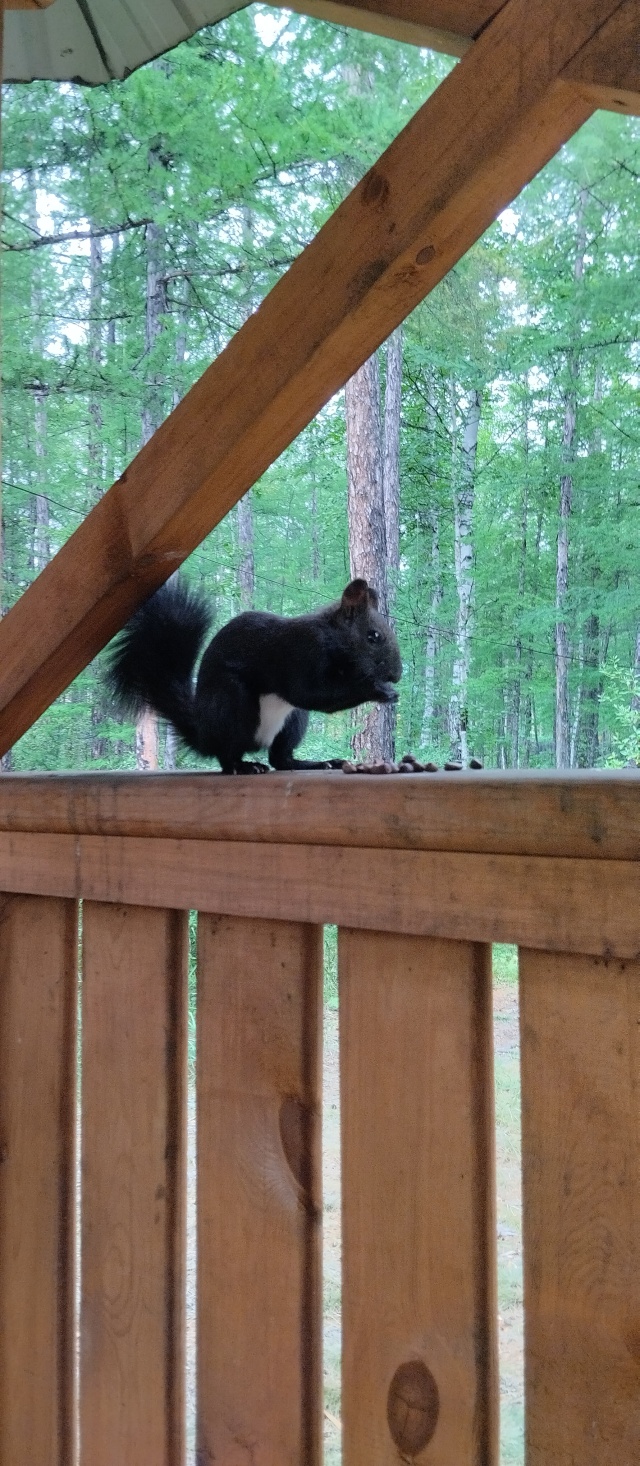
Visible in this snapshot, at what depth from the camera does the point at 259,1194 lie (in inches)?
29.1

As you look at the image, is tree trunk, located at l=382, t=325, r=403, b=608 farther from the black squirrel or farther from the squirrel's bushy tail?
the squirrel's bushy tail

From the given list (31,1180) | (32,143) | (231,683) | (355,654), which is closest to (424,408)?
(355,654)

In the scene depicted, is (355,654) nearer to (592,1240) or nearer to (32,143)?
(592,1240)

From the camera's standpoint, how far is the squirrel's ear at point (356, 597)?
1296 millimetres

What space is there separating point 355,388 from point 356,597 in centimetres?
98

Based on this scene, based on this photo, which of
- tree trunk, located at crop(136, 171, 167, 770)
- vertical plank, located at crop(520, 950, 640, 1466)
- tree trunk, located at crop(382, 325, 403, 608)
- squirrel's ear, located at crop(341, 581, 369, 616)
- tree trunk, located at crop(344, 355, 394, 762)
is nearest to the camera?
vertical plank, located at crop(520, 950, 640, 1466)

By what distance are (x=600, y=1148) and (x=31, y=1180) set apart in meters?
0.54

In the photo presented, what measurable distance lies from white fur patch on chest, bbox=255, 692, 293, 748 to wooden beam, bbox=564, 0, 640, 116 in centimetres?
74

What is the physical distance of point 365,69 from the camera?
2465mm

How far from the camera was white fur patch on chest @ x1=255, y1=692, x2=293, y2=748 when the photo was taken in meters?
1.27

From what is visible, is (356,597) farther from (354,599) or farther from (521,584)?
(521,584)

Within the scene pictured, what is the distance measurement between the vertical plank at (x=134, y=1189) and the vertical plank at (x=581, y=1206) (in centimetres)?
31

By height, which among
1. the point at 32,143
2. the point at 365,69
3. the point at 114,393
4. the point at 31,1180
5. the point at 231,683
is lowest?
the point at 31,1180

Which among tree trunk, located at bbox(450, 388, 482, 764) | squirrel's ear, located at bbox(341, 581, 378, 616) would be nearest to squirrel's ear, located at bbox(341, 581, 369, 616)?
squirrel's ear, located at bbox(341, 581, 378, 616)
